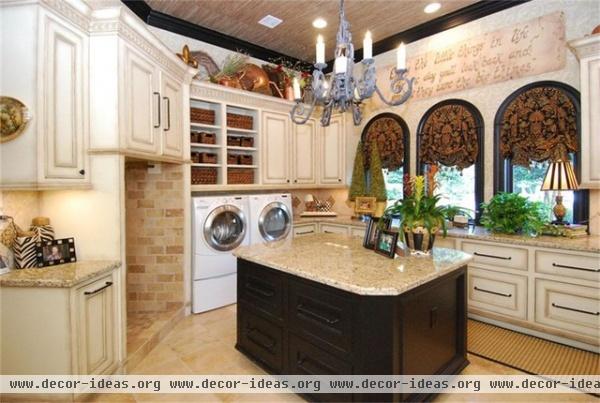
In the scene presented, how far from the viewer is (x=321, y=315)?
1.84m

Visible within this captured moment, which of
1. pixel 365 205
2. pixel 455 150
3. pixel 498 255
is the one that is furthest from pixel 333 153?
pixel 498 255

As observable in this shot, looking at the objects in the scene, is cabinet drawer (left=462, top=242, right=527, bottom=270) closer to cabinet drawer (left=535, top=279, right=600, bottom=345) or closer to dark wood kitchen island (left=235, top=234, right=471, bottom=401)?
cabinet drawer (left=535, top=279, right=600, bottom=345)

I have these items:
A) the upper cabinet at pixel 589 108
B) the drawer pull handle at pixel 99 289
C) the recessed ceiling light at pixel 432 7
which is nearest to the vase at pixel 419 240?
the upper cabinet at pixel 589 108

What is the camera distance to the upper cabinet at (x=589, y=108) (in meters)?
2.62

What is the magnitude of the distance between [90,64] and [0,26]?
45 centimetres

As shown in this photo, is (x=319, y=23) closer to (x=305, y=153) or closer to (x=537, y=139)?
(x=305, y=153)

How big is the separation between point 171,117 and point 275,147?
156 cm

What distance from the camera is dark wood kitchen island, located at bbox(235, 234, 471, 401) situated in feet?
5.38

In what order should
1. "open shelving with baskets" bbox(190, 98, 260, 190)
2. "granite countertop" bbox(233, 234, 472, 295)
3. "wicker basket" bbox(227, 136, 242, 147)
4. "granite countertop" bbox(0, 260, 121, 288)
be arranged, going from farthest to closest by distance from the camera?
"wicker basket" bbox(227, 136, 242, 147), "open shelving with baskets" bbox(190, 98, 260, 190), "granite countertop" bbox(0, 260, 121, 288), "granite countertop" bbox(233, 234, 472, 295)

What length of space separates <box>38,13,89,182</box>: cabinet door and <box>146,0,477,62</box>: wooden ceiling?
174 centimetres

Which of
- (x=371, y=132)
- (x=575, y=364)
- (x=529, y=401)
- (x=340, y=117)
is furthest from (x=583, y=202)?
(x=340, y=117)

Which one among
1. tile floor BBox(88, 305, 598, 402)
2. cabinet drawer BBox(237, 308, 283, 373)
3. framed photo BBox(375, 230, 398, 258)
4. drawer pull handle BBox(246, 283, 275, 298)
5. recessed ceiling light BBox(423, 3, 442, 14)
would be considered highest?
recessed ceiling light BBox(423, 3, 442, 14)

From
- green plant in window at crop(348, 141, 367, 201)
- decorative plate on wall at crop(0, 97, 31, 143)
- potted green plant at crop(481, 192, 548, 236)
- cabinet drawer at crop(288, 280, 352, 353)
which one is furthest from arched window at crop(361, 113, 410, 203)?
decorative plate on wall at crop(0, 97, 31, 143)

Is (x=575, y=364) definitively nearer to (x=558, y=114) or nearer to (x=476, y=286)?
(x=476, y=286)
